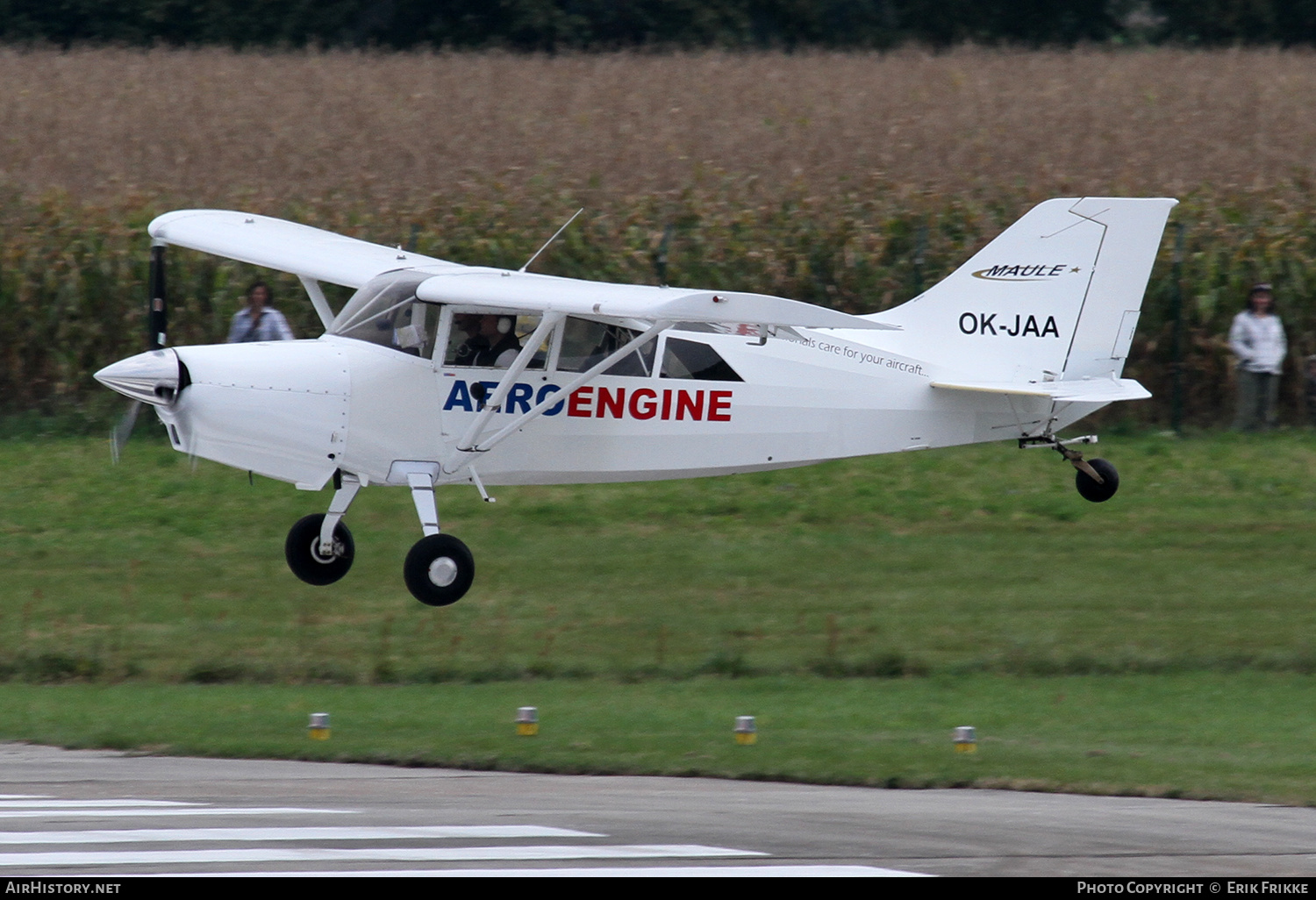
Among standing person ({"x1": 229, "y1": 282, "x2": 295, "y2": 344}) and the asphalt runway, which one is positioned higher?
standing person ({"x1": 229, "y1": 282, "x2": 295, "y2": 344})

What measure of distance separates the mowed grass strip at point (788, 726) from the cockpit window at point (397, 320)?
119 inches

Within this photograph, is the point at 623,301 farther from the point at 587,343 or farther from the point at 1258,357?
the point at 1258,357

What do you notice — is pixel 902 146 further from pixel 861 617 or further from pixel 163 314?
pixel 163 314

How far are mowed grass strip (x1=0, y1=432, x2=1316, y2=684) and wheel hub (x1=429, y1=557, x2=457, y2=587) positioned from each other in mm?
2774

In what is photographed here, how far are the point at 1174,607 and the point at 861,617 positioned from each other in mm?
3206

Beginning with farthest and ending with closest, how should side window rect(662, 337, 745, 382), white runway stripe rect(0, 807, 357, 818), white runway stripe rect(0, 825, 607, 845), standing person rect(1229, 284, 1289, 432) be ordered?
standing person rect(1229, 284, 1289, 432) → side window rect(662, 337, 745, 382) → white runway stripe rect(0, 807, 357, 818) → white runway stripe rect(0, 825, 607, 845)

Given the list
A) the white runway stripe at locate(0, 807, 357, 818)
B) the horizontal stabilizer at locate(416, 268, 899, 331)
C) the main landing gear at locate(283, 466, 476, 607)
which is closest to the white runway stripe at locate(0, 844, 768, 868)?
the white runway stripe at locate(0, 807, 357, 818)

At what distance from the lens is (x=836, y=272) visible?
927 inches

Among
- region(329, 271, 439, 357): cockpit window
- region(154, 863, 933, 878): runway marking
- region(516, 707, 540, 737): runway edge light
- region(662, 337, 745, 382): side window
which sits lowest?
region(154, 863, 933, 878): runway marking

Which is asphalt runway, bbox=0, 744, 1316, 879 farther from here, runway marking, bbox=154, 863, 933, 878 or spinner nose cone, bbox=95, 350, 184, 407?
spinner nose cone, bbox=95, 350, 184, 407

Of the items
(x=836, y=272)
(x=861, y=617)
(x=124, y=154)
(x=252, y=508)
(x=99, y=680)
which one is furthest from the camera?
(x=124, y=154)

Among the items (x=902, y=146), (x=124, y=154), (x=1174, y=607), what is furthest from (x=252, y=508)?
(x=902, y=146)

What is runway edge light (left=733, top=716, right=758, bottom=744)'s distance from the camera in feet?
41.9

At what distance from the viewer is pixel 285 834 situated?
31.4 feet
